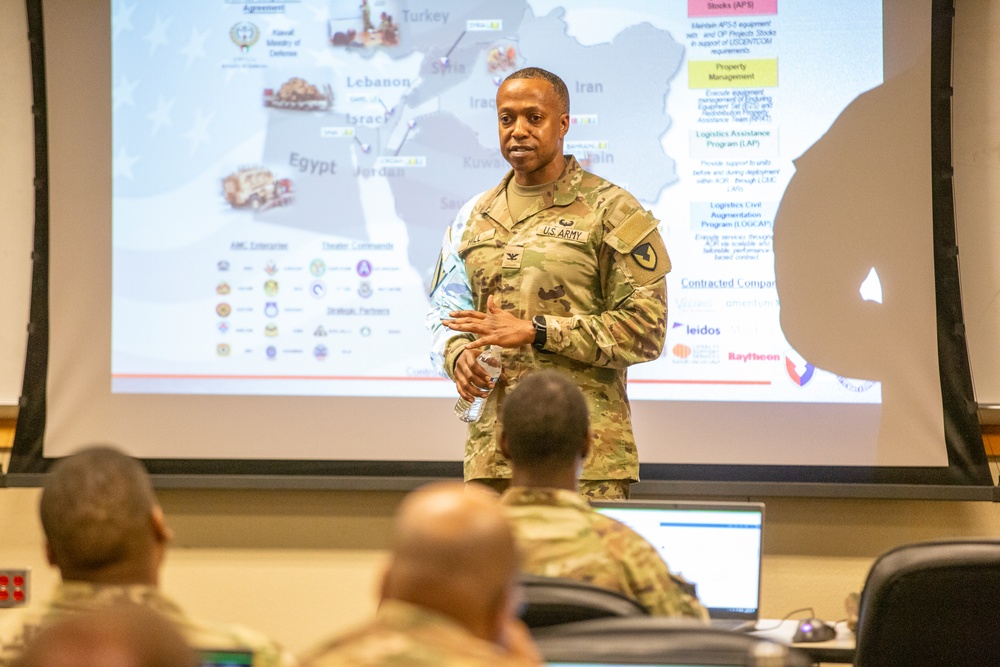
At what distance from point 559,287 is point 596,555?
1.20 metres

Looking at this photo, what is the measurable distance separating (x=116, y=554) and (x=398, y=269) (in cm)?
258

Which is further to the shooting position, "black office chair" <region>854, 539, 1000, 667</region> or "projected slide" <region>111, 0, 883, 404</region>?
"projected slide" <region>111, 0, 883, 404</region>

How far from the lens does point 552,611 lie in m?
1.54

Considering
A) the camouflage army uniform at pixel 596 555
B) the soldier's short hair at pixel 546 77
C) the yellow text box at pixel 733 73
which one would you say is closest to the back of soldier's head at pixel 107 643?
the camouflage army uniform at pixel 596 555

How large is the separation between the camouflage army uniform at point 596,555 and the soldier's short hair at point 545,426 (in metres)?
0.18

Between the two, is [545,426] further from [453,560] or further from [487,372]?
[453,560]

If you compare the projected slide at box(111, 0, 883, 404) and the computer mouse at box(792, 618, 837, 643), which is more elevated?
the projected slide at box(111, 0, 883, 404)

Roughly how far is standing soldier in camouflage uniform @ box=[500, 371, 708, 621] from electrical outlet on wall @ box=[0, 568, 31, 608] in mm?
1783

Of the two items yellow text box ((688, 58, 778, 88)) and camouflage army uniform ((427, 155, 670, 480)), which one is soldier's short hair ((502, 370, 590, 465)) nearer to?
camouflage army uniform ((427, 155, 670, 480))

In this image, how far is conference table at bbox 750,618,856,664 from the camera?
2.64 meters

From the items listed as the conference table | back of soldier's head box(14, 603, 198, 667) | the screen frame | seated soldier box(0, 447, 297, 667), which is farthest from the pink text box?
back of soldier's head box(14, 603, 198, 667)

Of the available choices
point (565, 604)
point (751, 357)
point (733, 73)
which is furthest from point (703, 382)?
point (565, 604)

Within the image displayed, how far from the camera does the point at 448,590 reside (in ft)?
3.77

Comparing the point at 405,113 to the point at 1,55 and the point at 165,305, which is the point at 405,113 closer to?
the point at 165,305
